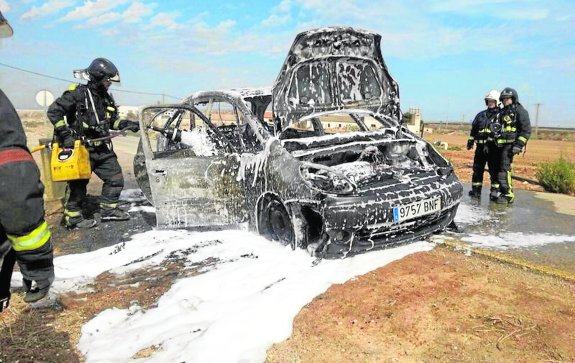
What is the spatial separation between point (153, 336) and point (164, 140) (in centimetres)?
394

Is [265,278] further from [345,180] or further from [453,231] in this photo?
[453,231]

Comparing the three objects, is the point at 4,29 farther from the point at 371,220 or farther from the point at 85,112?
the point at 85,112

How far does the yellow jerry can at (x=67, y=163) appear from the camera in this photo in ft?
18.0

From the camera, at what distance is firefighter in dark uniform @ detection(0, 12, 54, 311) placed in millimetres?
1795

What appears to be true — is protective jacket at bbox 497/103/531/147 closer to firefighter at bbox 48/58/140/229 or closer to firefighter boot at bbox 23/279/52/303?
firefighter at bbox 48/58/140/229

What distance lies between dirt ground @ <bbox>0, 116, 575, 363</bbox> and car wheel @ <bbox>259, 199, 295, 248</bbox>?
933mm

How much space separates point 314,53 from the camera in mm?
5082

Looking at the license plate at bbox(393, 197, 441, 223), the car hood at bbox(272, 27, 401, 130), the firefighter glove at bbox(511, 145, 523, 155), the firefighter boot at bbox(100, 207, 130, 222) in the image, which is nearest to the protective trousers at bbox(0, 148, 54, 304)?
the license plate at bbox(393, 197, 441, 223)

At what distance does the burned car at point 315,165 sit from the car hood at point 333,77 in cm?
1

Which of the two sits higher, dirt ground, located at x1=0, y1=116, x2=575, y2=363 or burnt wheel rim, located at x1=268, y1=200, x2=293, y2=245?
burnt wheel rim, located at x1=268, y1=200, x2=293, y2=245

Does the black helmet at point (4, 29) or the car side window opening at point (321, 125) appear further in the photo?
the car side window opening at point (321, 125)

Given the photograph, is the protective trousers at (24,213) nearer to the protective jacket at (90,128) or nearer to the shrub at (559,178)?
the protective jacket at (90,128)

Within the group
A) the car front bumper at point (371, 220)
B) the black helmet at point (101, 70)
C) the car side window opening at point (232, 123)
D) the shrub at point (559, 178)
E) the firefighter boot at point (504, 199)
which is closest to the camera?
the car front bumper at point (371, 220)

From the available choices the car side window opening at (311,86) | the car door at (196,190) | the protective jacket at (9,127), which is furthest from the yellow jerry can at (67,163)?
the protective jacket at (9,127)
